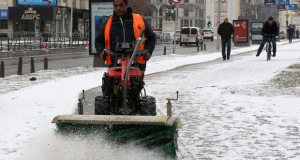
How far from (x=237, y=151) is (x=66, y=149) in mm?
1828

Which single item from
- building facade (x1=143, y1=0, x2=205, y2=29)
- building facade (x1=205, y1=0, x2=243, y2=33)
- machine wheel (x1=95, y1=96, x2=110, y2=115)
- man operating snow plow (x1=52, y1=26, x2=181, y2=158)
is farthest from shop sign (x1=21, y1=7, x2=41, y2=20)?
man operating snow plow (x1=52, y1=26, x2=181, y2=158)

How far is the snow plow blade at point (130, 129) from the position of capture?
5.00 meters

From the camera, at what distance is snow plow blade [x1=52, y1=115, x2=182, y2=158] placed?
16.4 ft

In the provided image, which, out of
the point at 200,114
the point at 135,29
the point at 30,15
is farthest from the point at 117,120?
the point at 30,15

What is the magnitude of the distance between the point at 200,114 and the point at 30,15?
2192 inches

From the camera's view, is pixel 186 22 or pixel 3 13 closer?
pixel 3 13

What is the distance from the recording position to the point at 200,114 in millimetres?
8734

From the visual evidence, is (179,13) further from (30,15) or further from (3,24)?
(3,24)

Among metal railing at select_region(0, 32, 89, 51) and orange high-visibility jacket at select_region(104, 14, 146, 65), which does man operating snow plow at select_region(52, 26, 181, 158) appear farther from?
metal railing at select_region(0, 32, 89, 51)

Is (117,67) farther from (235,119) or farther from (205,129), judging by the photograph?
(235,119)

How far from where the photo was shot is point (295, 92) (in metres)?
11.5

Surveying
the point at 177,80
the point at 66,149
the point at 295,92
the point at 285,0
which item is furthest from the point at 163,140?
the point at 285,0

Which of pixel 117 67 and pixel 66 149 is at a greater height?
pixel 117 67

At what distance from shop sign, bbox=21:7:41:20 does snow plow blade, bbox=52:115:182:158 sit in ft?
192
